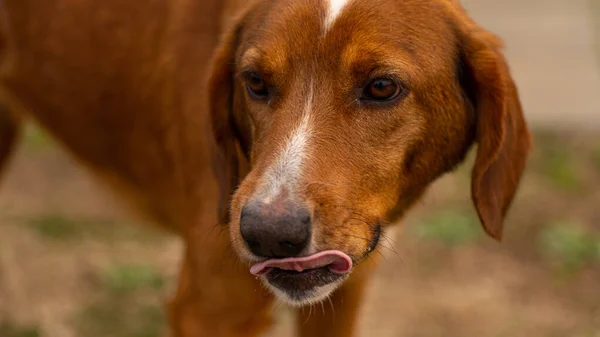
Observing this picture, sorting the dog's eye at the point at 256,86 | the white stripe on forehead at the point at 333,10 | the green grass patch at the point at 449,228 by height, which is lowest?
the green grass patch at the point at 449,228

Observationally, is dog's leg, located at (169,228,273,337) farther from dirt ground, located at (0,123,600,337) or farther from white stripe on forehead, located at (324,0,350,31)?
dirt ground, located at (0,123,600,337)

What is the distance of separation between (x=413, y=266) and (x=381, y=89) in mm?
2558

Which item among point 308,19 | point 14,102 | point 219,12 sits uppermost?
point 308,19

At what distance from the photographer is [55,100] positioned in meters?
4.41

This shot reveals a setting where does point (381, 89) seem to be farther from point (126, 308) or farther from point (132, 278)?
point (132, 278)

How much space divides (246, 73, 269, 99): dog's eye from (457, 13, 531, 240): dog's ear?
63 cm

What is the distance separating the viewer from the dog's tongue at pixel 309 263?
2799 mm

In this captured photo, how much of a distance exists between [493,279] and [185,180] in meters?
2.14

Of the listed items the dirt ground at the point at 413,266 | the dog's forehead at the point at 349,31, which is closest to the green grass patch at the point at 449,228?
the dirt ground at the point at 413,266

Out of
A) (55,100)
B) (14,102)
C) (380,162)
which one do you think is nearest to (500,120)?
(380,162)

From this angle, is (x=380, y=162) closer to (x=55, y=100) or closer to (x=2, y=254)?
(x=55, y=100)

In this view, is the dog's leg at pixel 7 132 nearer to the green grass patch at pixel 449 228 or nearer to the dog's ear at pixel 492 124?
the green grass patch at pixel 449 228

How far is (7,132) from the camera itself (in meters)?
4.96

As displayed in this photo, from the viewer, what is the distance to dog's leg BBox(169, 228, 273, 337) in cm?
340
